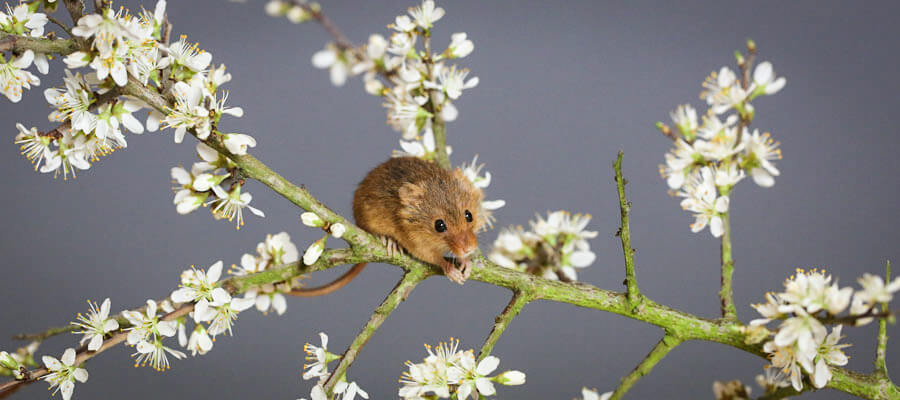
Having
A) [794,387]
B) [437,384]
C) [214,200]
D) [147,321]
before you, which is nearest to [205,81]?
[214,200]

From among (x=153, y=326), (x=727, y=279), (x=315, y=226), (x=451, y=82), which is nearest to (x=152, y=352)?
(x=153, y=326)

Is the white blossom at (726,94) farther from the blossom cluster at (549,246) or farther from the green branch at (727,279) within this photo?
the blossom cluster at (549,246)

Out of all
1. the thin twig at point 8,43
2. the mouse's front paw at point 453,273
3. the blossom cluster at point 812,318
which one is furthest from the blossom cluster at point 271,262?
the blossom cluster at point 812,318

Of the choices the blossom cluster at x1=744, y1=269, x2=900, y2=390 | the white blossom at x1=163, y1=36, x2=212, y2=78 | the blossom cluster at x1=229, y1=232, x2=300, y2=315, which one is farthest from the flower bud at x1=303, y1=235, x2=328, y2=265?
the blossom cluster at x1=744, y1=269, x2=900, y2=390

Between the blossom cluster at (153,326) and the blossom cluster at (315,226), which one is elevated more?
the blossom cluster at (315,226)

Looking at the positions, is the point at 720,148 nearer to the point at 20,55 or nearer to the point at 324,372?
the point at 324,372

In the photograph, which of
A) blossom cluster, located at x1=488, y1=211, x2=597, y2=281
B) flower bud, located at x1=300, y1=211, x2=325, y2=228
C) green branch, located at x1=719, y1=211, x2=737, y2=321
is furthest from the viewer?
blossom cluster, located at x1=488, y1=211, x2=597, y2=281

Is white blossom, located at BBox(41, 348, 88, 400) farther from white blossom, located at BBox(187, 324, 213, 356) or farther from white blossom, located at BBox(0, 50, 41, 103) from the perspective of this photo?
white blossom, located at BBox(0, 50, 41, 103)
